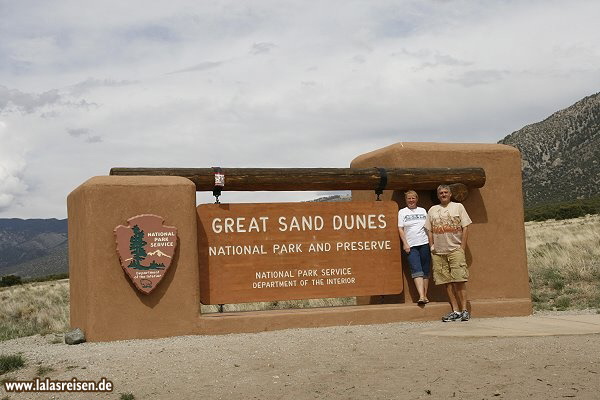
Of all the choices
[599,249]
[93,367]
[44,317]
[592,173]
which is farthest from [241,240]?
[592,173]

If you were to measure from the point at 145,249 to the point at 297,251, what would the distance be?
2.10 meters

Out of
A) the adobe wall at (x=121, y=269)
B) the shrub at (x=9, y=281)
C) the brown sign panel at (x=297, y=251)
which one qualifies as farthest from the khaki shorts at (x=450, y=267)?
the shrub at (x=9, y=281)

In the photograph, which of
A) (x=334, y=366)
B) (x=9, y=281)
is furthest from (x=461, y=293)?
(x=9, y=281)

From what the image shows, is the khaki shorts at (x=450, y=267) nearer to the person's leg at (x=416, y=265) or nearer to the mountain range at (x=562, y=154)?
the person's leg at (x=416, y=265)

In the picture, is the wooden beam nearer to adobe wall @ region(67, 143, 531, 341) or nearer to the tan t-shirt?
adobe wall @ region(67, 143, 531, 341)

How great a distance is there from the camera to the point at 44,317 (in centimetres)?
1692

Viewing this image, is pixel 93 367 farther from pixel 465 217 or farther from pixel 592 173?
pixel 592 173

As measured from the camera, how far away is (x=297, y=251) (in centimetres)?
973

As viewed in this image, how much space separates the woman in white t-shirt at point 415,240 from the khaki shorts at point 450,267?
242mm

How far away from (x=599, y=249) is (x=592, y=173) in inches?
1925

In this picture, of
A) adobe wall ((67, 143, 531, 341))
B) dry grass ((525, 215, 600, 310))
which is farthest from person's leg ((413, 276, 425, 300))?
dry grass ((525, 215, 600, 310))

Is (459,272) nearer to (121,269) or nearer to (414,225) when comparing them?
(414,225)

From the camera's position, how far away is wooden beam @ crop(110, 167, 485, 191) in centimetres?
946

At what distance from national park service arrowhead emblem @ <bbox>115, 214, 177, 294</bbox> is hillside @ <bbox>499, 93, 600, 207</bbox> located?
58.5 meters
